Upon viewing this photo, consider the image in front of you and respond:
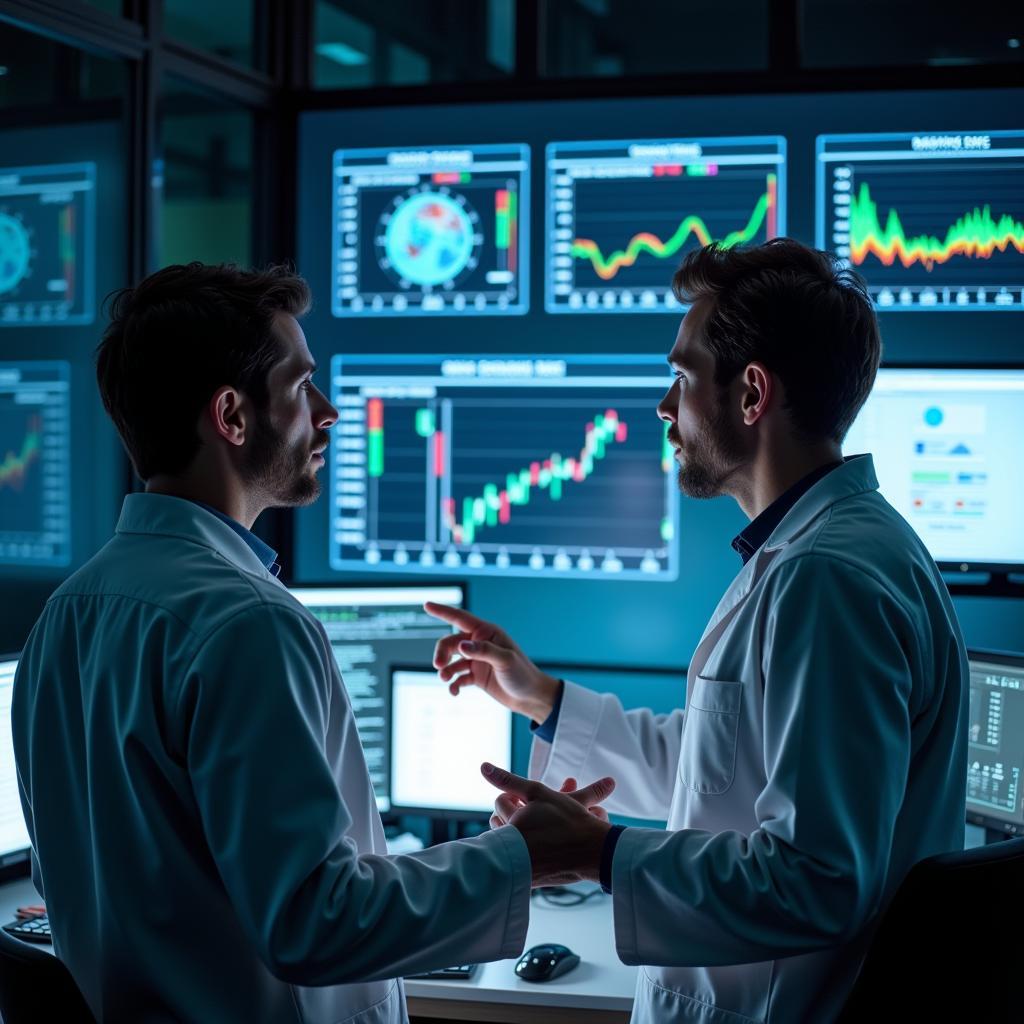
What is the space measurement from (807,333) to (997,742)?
1114mm

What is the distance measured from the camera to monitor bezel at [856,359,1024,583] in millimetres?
2346

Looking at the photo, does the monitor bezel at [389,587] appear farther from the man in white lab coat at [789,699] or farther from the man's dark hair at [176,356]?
the man's dark hair at [176,356]

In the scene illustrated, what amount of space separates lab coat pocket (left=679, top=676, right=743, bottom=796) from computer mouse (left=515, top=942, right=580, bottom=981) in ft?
2.05

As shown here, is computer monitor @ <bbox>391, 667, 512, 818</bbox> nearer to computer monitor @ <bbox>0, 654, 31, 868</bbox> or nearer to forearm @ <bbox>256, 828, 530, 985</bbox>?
computer monitor @ <bbox>0, 654, 31, 868</bbox>

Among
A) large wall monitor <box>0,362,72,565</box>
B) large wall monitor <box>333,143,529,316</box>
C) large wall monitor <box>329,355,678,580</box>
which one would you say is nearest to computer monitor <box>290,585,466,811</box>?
large wall monitor <box>329,355,678,580</box>

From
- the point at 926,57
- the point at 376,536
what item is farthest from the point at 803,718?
the point at 926,57

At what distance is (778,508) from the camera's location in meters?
1.50

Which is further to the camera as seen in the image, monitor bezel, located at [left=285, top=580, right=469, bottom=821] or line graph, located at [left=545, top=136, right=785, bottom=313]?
line graph, located at [left=545, top=136, right=785, bottom=313]

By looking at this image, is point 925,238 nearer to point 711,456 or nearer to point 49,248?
point 711,456

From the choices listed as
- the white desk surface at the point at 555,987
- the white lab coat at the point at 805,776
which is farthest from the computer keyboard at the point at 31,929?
the white lab coat at the point at 805,776

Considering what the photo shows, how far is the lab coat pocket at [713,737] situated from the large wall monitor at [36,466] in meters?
1.65

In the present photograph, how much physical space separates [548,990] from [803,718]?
89cm

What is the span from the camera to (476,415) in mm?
2729

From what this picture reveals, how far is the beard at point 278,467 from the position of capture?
141 centimetres
